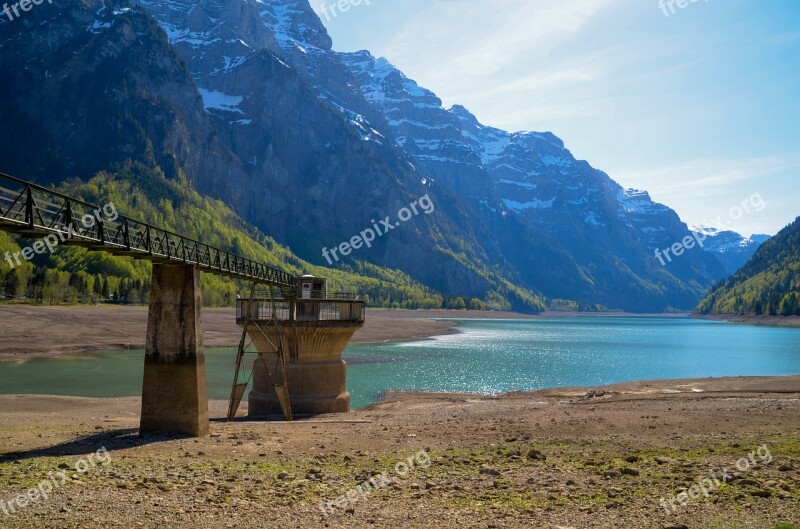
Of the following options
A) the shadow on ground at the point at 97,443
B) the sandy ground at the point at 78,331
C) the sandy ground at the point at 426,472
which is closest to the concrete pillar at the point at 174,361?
the shadow on ground at the point at 97,443

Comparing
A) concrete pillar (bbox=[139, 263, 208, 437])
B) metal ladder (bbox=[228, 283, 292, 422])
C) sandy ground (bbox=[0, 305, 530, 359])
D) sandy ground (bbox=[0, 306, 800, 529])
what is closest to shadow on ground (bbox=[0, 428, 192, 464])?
sandy ground (bbox=[0, 306, 800, 529])

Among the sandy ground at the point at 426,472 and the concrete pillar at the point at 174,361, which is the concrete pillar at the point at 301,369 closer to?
the sandy ground at the point at 426,472

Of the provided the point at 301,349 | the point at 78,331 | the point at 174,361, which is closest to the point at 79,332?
the point at 78,331

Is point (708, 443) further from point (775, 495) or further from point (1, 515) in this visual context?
point (1, 515)

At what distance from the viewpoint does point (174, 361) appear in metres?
24.0

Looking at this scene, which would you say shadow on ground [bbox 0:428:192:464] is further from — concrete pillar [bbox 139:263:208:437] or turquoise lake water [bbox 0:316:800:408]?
turquoise lake water [bbox 0:316:800:408]

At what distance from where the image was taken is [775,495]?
14.1 metres

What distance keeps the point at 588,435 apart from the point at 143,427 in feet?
55.6

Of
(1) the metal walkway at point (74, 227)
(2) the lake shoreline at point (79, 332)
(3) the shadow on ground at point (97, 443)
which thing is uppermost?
(1) the metal walkway at point (74, 227)

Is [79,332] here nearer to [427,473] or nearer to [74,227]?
[74,227]

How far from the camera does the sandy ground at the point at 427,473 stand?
42.7 feet

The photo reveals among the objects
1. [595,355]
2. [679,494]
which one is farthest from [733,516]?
[595,355]

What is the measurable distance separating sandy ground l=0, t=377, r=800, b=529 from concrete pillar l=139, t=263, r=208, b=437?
108cm

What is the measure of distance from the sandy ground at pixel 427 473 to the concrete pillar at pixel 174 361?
1.08 m
